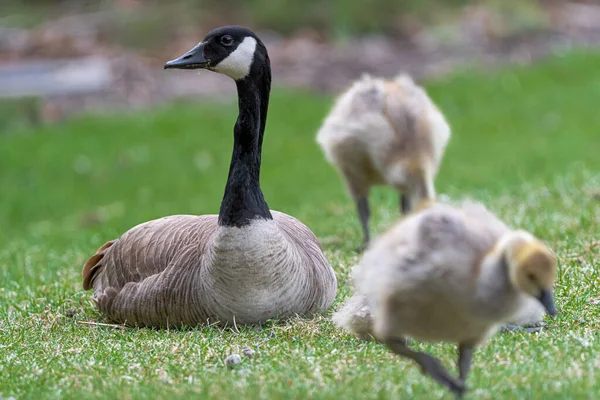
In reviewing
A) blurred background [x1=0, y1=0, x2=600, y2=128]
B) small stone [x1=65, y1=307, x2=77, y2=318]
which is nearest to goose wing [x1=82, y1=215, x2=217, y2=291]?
small stone [x1=65, y1=307, x2=77, y2=318]

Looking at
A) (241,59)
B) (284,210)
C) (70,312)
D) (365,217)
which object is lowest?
(284,210)

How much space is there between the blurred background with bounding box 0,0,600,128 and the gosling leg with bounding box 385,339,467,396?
559 inches

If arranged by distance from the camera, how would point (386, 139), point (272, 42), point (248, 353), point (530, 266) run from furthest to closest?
point (272, 42) → point (386, 139) → point (248, 353) → point (530, 266)

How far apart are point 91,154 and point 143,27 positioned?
892 cm

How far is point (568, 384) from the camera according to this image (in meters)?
4.43

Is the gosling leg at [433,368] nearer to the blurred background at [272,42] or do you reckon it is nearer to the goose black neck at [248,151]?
the goose black neck at [248,151]

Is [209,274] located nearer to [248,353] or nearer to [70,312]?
[248,353]

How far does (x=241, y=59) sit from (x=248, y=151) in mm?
601

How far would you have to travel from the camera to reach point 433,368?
4.33m

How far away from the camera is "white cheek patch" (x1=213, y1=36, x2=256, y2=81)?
6.05 m

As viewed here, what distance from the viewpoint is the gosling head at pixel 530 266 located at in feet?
12.5

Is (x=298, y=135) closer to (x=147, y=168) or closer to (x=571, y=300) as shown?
(x=147, y=168)

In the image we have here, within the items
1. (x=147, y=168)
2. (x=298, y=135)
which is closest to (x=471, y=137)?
(x=298, y=135)

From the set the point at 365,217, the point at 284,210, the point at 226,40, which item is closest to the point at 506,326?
the point at 226,40
